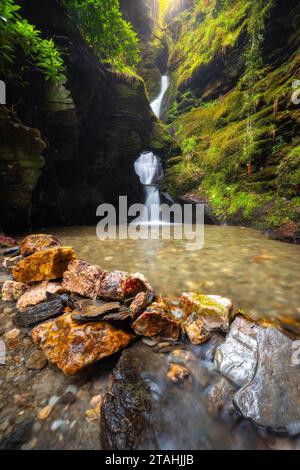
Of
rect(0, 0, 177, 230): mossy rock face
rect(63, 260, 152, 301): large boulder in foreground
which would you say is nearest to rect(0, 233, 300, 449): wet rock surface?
rect(63, 260, 152, 301): large boulder in foreground

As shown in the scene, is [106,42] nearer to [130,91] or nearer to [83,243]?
[130,91]

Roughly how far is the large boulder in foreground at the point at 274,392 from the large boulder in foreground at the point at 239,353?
0.06 m

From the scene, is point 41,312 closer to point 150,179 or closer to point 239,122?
point 239,122

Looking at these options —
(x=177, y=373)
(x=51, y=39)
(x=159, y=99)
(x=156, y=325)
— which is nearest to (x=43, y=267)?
(x=156, y=325)

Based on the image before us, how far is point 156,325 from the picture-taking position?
1.91 m

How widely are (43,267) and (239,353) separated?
2.42 m

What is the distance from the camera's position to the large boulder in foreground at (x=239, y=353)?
153 cm

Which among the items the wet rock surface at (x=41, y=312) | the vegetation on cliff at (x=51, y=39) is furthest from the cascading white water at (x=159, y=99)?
the wet rock surface at (x=41, y=312)

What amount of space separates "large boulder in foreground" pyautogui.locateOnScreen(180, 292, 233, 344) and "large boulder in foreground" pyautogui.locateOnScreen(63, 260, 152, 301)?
0.54 meters

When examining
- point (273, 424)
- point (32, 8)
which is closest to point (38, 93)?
point (32, 8)

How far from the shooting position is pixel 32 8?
19.7 feet

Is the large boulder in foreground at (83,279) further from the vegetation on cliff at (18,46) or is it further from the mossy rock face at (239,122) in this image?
the mossy rock face at (239,122)

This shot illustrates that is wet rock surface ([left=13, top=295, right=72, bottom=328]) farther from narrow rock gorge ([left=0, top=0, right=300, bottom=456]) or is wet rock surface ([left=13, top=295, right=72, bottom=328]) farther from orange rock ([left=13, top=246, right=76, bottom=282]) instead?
orange rock ([left=13, top=246, right=76, bottom=282])
